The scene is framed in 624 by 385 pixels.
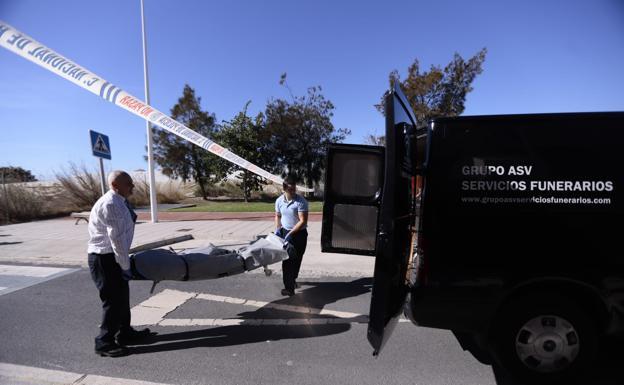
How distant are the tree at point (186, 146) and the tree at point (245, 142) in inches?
97.2

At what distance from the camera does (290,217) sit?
491cm

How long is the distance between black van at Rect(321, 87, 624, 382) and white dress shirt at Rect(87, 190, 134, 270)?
8.00 ft

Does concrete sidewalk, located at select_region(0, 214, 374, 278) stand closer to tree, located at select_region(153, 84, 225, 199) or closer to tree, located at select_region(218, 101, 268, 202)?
tree, located at select_region(218, 101, 268, 202)

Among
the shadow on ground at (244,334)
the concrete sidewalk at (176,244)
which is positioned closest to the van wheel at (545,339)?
the shadow on ground at (244,334)

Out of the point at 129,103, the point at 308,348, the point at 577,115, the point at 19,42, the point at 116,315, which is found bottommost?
the point at 308,348

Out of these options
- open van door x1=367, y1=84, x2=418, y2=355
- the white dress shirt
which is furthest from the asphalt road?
the white dress shirt

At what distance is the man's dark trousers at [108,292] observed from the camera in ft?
10.7

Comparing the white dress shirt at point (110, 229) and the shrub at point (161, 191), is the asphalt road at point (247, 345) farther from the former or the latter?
the shrub at point (161, 191)

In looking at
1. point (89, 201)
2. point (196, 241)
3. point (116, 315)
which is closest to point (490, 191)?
point (116, 315)

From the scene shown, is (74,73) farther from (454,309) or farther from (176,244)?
(454,309)

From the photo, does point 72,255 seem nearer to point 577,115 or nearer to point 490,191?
point 490,191

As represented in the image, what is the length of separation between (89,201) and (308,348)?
17.9m

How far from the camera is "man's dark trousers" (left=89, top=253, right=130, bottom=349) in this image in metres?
3.26

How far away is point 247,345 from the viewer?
11.3 ft
